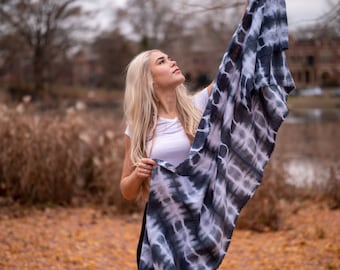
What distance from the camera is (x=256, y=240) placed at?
6.23 m

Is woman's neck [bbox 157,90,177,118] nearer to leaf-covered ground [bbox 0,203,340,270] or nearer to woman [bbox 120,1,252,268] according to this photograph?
woman [bbox 120,1,252,268]

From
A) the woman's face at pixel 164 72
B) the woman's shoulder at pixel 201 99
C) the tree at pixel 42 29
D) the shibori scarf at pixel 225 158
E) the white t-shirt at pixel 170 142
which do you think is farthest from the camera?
the tree at pixel 42 29

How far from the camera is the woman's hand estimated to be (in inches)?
107

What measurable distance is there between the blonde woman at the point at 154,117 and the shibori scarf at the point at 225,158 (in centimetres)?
19

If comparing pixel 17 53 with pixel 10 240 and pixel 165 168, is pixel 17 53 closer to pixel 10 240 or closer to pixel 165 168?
pixel 10 240

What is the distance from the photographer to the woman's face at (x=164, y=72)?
2965 mm

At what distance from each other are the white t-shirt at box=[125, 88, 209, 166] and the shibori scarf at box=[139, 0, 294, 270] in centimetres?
17

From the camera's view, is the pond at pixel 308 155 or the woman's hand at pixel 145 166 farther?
the pond at pixel 308 155

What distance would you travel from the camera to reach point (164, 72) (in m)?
2.97

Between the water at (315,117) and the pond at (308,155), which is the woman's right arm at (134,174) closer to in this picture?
the pond at (308,155)

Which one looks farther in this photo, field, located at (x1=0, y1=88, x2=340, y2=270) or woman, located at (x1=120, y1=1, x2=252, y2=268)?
field, located at (x1=0, y1=88, x2=340, y2=270)

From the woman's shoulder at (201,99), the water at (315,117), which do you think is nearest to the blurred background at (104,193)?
Answer: the woman's shoulder at (201,99)

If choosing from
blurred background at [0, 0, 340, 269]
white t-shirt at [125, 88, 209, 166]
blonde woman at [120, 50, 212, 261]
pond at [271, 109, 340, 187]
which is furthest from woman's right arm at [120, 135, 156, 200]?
pond at [271, 109, 340, 187]

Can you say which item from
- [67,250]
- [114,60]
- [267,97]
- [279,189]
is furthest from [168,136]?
[114,60]
